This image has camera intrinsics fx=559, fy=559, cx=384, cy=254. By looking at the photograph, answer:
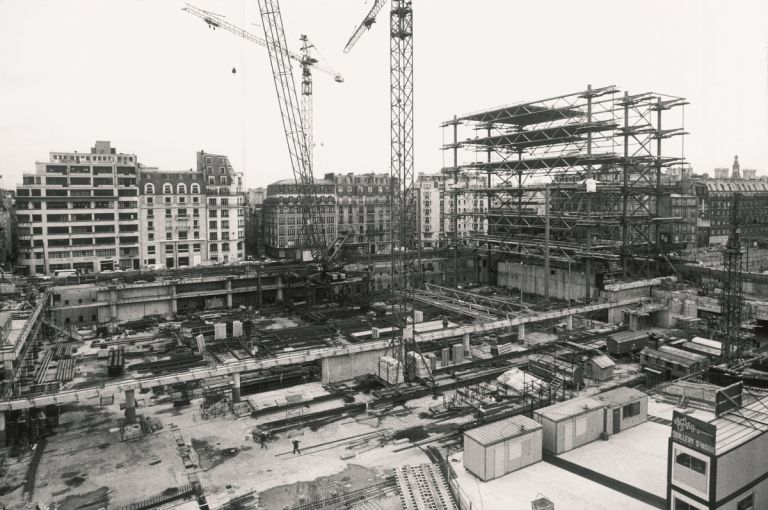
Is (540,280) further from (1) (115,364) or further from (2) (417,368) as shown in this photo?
(1) (115,364)

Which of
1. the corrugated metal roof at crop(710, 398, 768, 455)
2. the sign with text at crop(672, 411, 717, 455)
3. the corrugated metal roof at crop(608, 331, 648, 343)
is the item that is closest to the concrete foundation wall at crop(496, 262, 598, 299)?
the corrugated metal roof at crop(608, 331, 648, 343)

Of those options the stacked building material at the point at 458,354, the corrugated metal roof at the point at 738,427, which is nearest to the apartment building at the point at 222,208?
the stacked building material at the point at 458,354

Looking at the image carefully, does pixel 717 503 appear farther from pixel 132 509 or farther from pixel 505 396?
pixel 132 509

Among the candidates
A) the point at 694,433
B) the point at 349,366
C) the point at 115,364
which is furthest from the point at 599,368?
the point at 115,364

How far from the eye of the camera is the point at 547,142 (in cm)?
7131

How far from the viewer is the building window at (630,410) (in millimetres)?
30267

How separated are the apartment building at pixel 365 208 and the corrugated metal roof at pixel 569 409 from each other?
241 ft

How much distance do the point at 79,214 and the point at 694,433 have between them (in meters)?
81.5

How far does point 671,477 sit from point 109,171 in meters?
81.2

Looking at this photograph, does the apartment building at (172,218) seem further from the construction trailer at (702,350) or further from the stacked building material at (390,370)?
the construction trailer at (702,350)

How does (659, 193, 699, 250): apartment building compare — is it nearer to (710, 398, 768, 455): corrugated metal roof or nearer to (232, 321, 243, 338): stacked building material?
(232, 321, 243, 338): stacked building material

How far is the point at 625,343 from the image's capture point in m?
46.2

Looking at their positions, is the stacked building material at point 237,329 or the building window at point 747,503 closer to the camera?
the building window at point 747,503

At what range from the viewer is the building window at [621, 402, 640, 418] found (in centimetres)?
3027
